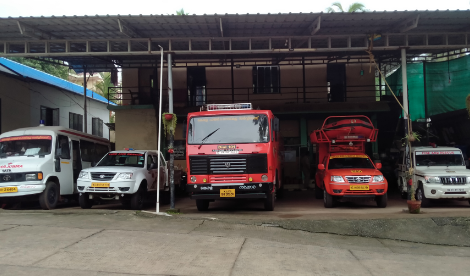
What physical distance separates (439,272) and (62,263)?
568 cm

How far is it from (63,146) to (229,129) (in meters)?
5.81

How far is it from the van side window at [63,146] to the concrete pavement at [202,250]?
3459mm

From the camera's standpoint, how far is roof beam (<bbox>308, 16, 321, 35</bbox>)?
12796mm

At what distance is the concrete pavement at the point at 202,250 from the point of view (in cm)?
573

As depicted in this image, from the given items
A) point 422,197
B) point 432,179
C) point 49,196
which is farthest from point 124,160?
point 432,179

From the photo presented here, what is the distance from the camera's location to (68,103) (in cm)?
2377

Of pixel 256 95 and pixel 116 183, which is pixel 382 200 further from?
pixel 256 95

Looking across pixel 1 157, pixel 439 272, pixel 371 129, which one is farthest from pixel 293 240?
pixel 1 157

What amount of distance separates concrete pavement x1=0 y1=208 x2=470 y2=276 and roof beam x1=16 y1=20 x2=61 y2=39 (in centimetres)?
707

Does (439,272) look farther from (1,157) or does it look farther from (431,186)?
(1,157)

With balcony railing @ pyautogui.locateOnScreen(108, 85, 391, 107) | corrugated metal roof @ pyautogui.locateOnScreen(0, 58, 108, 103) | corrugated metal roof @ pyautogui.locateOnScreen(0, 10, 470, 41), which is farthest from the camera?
balcony railing @ pyautogui.locateOnScreen(108, 85, 391, 107)

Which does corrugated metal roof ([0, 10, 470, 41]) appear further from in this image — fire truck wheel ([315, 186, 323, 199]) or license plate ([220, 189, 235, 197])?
fire truck wheel ([315, 186, 323, 199])

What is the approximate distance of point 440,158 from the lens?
501 inches

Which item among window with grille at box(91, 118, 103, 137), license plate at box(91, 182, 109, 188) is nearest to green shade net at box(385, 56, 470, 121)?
license plate at box(91, 182, 109, 188)
